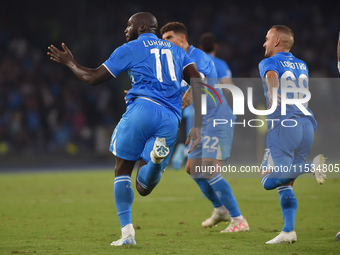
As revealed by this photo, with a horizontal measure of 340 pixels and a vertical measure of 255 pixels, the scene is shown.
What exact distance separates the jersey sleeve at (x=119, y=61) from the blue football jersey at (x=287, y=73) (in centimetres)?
123

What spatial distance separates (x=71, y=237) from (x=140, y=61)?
1.90 meters

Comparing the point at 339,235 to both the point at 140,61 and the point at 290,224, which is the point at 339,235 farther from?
the point at 140,61

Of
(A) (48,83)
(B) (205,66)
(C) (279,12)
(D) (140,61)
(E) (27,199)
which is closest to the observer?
(D) (140,61)

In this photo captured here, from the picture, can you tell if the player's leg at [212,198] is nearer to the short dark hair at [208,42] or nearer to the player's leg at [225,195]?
the player's leg at [225,195]

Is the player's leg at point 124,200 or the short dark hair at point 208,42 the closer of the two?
the player's leg at point 124,200

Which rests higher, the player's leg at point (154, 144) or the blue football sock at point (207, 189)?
the player's leg at point (154, 144)

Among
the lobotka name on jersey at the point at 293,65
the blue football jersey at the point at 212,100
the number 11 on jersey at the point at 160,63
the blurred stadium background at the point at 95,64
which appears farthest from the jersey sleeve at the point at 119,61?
the blurred stadium background at the point at 95,64

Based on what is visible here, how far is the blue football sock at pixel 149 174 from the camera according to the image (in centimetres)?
391

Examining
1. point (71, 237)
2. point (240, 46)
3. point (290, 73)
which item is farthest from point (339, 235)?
point (240, 46)

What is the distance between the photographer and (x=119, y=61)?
3.99m

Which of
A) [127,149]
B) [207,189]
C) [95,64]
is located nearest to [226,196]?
[207,189]

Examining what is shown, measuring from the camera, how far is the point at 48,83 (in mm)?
16688

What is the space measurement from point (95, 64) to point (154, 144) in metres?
13.7

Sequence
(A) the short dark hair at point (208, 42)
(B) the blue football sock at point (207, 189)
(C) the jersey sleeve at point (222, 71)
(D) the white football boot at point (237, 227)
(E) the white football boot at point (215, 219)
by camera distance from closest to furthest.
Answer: (D) the white football boot at point (237, 227) → (E) the white football boot at point (215, 219) → (B) the blue football sock at point (207, 189) → (A) the short dark hair at point (208, 42) → (C) the jersey sleeve at point (222, 71)
